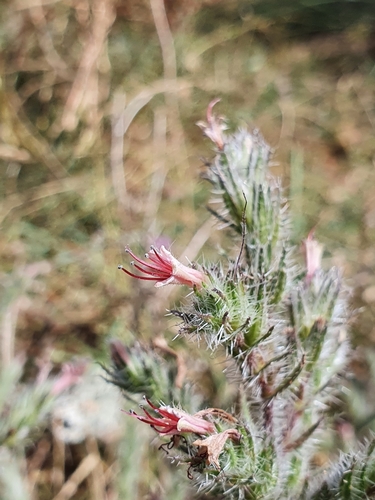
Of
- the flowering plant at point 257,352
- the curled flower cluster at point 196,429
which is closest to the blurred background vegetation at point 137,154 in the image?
the flowering plant at point 257,352

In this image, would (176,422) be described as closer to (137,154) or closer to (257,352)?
(257,352)

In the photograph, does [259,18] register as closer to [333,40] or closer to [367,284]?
[333,40]

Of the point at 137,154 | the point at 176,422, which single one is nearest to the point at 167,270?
the point at 176,422

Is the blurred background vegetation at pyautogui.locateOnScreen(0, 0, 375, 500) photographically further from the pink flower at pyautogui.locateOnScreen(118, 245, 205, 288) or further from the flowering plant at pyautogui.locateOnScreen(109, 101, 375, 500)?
the pink flower at pyautogui.locateOnScreen(118, 245, 205, 288)

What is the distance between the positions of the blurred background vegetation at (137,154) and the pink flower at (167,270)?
109 centimetres

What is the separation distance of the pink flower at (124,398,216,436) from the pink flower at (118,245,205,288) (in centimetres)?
19

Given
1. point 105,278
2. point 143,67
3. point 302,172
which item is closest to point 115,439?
point 105,278

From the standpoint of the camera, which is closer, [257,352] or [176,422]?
[176,422]

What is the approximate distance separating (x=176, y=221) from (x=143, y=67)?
3.47ft

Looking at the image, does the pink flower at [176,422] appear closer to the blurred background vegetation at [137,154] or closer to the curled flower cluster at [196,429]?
the curled flower cluster at [196,429]

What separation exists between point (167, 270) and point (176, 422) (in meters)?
0.24

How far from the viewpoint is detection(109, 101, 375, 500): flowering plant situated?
34.8 inches

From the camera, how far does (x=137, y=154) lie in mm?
3031

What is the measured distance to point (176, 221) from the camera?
277 cm
